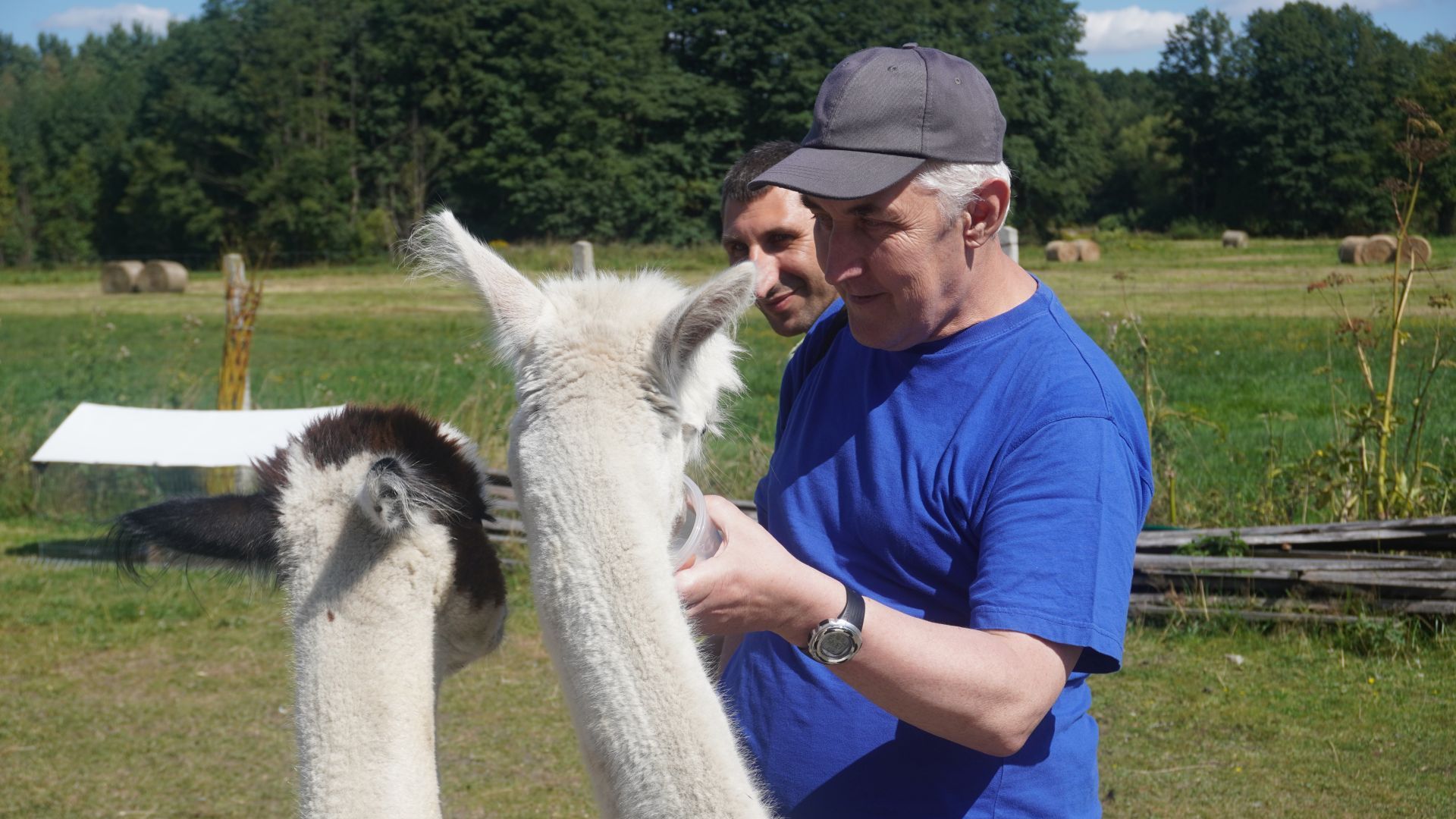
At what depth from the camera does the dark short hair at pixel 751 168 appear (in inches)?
150

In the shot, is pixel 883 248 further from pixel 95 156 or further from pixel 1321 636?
pixel 95 156

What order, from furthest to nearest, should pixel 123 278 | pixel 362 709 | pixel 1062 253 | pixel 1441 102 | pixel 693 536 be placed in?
pixel 1062 253 < pixel 123 278 < pixel 1441 102 < pixel 362 709 < pixel 693 536

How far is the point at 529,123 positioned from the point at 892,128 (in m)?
51.8

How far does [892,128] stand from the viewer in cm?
192

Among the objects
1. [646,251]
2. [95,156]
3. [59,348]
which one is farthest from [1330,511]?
[95,156]

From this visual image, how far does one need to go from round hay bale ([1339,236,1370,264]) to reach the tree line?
43.9 ft

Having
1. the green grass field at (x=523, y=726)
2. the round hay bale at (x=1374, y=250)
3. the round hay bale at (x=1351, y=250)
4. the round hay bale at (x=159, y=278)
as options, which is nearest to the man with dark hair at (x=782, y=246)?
the green grass field at (x=523, y=726)

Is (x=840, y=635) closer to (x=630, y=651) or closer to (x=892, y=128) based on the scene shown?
(x=630, y=651)

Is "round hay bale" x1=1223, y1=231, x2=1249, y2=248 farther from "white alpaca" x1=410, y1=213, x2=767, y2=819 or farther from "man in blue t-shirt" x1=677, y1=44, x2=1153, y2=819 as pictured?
"white alpaca" x1=410, y1=213, x2=767, y2=819

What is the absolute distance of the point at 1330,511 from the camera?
25.6 feet

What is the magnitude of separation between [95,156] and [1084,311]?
51.4 metres

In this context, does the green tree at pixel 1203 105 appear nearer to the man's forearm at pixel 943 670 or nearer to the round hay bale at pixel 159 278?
the round hay bale at pixel 159 278

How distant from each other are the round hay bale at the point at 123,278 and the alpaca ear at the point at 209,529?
3689cm

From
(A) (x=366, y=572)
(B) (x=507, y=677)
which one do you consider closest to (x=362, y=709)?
(A) (x=366, y=572)
